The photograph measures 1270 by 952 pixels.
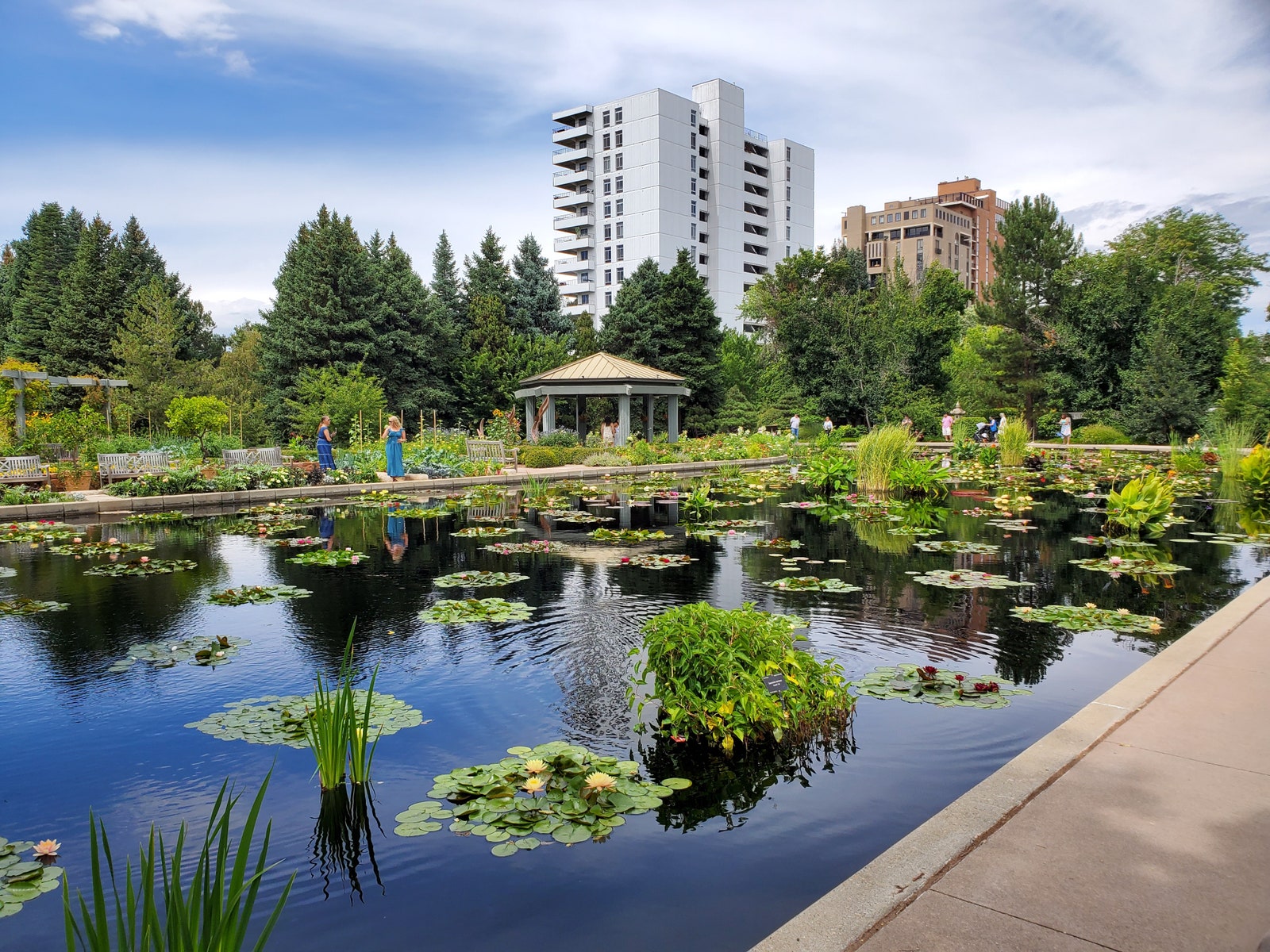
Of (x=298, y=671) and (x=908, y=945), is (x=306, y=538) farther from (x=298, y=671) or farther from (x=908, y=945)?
(x=908, y=945)

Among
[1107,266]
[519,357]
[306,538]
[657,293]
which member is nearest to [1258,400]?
[1107,266]

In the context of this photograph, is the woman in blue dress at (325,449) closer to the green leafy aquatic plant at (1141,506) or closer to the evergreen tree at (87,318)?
the green leafy aquatic plant at (1141,506)

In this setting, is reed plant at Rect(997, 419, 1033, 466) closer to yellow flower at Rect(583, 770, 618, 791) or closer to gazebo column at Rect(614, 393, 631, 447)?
gazebo column at Rect(614, 393, 631, 447)

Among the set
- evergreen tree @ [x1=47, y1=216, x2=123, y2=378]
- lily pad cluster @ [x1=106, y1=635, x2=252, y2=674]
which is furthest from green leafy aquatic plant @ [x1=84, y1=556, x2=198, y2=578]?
evergreen tree @ [x1=47, y1=216, x2=123, y2=378]

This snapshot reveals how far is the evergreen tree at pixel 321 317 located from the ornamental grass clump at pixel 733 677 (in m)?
36.1

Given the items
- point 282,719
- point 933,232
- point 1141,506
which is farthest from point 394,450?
point 933,232

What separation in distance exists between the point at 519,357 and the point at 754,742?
37826 mm

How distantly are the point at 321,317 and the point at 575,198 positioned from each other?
38.6 m

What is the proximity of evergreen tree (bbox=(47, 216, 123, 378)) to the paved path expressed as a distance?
A: 45.7m

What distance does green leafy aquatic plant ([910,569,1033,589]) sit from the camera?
28.2 ft

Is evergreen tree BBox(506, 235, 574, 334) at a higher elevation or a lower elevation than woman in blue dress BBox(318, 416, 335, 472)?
higher

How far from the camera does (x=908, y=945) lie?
2.48m

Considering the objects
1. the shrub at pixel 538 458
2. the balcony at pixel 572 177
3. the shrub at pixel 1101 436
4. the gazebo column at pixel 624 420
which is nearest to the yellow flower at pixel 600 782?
the shrub at pixel 538 458

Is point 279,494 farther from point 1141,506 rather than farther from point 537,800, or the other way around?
point 537,800
